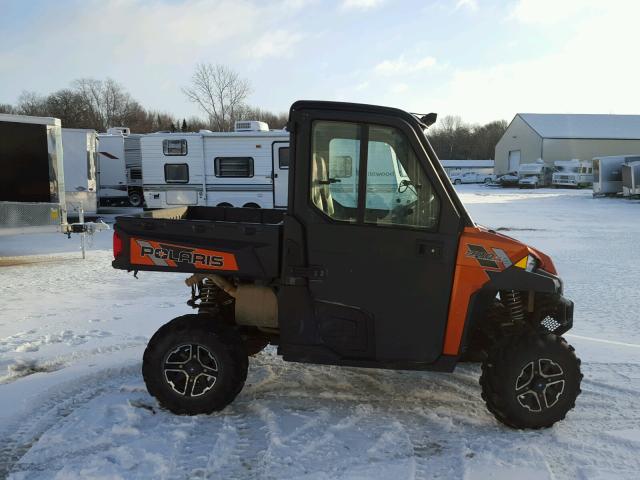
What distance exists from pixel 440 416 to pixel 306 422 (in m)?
1.02

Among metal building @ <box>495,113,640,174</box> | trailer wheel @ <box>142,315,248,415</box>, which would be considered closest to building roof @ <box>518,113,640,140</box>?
metal building @ <box>495,113,640,174</box>

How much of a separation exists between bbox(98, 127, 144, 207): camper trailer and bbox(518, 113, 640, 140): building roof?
4529cm

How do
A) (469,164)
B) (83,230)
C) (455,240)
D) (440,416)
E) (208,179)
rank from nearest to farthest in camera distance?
(455,240)
(440,416)
(83,230)
(208,179)
(469,164)

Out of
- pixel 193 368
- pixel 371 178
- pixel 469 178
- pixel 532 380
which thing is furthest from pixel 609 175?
pixel 193 368

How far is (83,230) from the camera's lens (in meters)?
9.89

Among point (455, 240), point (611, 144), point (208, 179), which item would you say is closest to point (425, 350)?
point (455, 240)

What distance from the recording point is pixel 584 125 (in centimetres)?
5525

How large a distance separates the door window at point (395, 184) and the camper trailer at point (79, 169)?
13.1 metres

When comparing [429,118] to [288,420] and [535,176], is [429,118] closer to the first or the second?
[288,420]

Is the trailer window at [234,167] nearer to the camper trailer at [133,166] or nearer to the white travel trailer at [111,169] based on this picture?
the camper trailer at [133,166]

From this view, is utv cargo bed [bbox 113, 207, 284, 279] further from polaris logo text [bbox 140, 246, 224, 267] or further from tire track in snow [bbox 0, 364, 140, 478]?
tire track in snow [bbox 0, 364, 140, 478]

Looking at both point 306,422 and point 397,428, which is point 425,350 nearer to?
point 397,428

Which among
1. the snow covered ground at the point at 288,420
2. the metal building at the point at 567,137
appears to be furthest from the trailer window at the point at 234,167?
the metal building at the point at 567,137

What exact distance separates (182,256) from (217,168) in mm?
11898
